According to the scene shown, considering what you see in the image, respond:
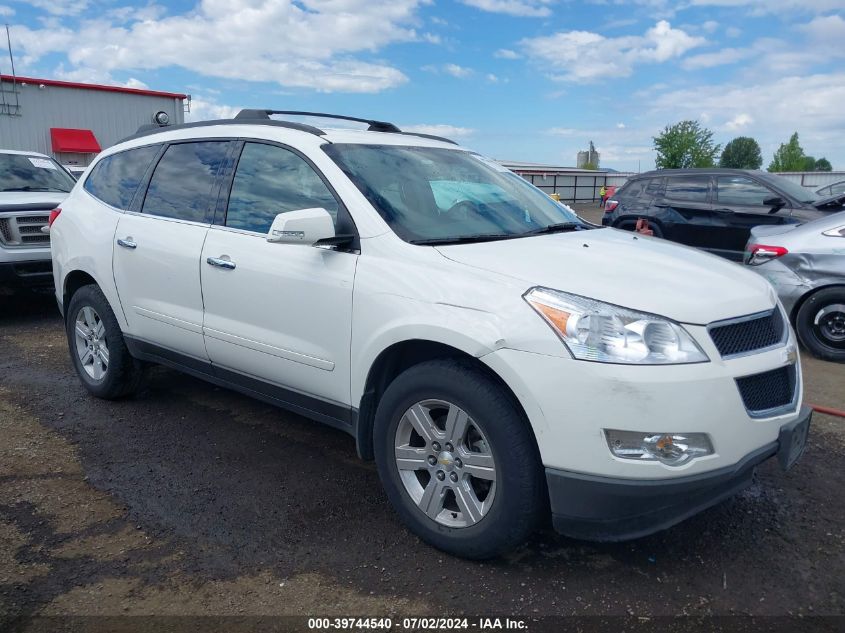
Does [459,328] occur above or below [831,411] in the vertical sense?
above

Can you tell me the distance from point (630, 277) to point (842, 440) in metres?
2.49

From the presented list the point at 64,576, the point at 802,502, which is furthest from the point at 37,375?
the point at 802,502

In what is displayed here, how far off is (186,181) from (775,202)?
772cm

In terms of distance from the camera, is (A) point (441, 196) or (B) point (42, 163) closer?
(A) point (441, 196)

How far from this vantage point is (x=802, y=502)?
353cm

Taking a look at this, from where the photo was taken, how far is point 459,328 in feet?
9.07

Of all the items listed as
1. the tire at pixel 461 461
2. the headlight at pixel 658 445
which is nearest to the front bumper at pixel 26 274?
the tire at pixel 461 461

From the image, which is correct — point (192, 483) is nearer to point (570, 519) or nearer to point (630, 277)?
point (570, 519)

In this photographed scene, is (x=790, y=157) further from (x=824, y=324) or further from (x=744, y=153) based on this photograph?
(x=824, y=324)

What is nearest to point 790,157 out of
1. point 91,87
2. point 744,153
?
point 744,153

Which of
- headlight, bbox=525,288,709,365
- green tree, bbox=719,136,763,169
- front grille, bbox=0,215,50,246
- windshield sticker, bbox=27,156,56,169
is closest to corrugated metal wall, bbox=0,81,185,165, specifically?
windshield sticker, bbox=27,156,56,169

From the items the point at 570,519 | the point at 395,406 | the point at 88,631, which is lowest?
the point at 88,631

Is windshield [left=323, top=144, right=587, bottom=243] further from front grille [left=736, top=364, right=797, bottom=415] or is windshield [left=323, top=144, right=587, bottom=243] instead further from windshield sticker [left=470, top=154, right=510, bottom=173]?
front grille [left=736, top=364, right=797, bottom=415]

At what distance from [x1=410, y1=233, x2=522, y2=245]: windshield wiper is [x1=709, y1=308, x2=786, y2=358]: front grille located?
44.0 inches
